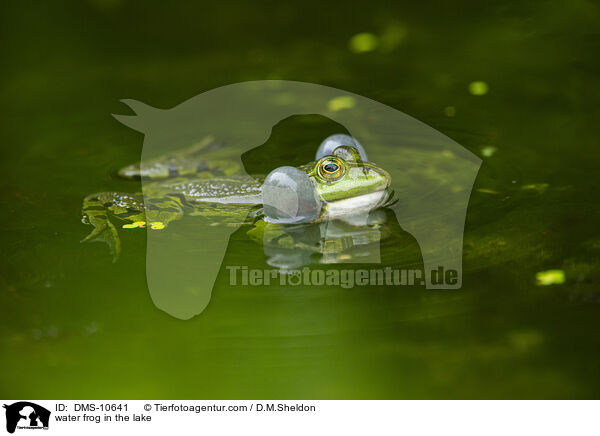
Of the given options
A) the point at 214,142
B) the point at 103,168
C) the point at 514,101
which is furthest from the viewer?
the point at 514,101

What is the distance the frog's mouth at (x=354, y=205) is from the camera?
2.13 metres

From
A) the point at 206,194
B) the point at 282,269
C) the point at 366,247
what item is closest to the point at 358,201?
the point at 366,247

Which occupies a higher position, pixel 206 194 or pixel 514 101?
pixel 514 101

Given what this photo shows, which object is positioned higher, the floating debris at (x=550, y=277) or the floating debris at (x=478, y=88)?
the floating debris at (x=478, y=88)

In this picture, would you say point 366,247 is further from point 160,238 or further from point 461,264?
point 160,238

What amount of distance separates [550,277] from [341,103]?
4.87 ft

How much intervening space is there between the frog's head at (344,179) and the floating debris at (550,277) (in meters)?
0.56

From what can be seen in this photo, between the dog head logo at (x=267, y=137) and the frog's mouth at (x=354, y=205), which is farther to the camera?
the frog's mouth at (x=354, y=205)

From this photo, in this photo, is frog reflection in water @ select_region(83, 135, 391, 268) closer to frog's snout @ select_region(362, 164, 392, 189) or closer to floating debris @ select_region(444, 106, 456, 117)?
frog's snout @ select_region(362, 164, 392, 189)

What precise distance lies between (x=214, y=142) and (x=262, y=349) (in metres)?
1.33

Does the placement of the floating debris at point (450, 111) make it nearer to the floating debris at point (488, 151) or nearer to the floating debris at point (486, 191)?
the floating debris at point (488, 151)

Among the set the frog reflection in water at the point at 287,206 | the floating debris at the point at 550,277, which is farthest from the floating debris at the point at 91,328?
the floating debris at the point at 550,277

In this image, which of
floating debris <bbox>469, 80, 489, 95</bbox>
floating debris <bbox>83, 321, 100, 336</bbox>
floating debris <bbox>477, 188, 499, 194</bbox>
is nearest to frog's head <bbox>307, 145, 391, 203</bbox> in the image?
floating debris <bbox>477, 188, 499, 194</bbox>
